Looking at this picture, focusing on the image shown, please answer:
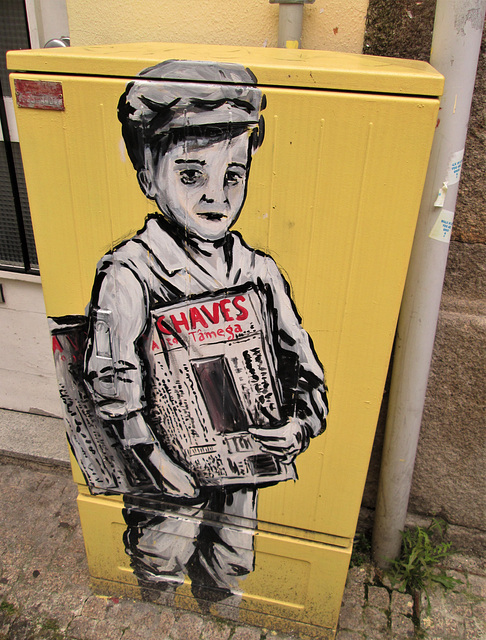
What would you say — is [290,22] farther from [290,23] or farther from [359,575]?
[359,575]

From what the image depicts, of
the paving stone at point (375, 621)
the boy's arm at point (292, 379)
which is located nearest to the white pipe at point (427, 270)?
the paving stone at point (375, 621)

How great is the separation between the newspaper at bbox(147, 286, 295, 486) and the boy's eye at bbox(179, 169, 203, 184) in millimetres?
333

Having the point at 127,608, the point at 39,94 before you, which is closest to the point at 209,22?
the point at 39,94

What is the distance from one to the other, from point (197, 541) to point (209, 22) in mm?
2053

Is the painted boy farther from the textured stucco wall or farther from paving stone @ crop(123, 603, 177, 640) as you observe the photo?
the textured stucco wall

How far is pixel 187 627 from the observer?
2.02 m

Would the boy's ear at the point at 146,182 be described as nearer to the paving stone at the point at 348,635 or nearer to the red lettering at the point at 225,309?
the red lettering at the point at 225,309

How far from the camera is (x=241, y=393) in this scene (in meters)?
1.60

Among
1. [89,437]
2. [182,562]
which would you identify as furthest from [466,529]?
[89,437]

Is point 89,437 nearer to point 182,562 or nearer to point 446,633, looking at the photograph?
point 182,562

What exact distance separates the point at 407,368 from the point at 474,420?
500mm

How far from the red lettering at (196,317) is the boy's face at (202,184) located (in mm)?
229

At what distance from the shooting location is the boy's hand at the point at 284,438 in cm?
163

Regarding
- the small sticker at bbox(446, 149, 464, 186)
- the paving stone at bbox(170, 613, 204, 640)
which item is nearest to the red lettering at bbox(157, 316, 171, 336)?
the small sticker at bbox(446, 149, 464, 186)
